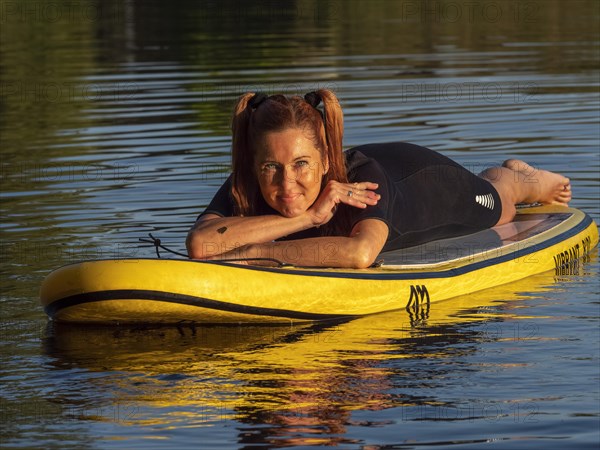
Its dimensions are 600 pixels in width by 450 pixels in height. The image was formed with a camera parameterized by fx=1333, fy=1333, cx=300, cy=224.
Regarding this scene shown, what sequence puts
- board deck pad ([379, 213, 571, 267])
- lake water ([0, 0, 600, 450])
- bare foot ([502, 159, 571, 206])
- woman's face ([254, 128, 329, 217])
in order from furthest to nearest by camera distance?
bare foot ([502, 159, 571, 206]), board deck pad ([379, 213, 571, 267]), woman's face ([254, 128, 329, 217]), lake water ([0, 0, 600, 450])

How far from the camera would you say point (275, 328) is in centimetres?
738

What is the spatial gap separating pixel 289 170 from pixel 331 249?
51cm

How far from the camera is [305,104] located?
730 centimetres

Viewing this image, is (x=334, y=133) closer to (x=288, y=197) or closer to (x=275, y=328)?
(x=288, y=197)

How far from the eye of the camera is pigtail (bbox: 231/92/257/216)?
7.40 meters

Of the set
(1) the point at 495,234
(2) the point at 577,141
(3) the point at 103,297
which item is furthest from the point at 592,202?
(3) the point at 103,297

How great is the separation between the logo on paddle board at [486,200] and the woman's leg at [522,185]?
221 millimetres

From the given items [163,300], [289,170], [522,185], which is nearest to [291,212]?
[289,170]

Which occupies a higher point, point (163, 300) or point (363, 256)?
point (363, 256)

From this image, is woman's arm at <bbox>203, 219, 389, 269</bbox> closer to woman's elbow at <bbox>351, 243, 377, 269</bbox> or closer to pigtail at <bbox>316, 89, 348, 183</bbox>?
woman's elbow at <bbox>351, 243, 377, 269</bbox>

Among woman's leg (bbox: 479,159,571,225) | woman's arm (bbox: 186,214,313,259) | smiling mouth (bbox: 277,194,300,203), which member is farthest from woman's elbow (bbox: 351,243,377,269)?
woman's leg (bbox: 479,159,571,225)

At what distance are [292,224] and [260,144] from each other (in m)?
0.48

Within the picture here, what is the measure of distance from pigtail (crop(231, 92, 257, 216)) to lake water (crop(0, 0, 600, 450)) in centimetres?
76

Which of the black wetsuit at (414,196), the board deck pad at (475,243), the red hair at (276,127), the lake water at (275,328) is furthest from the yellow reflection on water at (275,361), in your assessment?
the red hair at (276,127)
